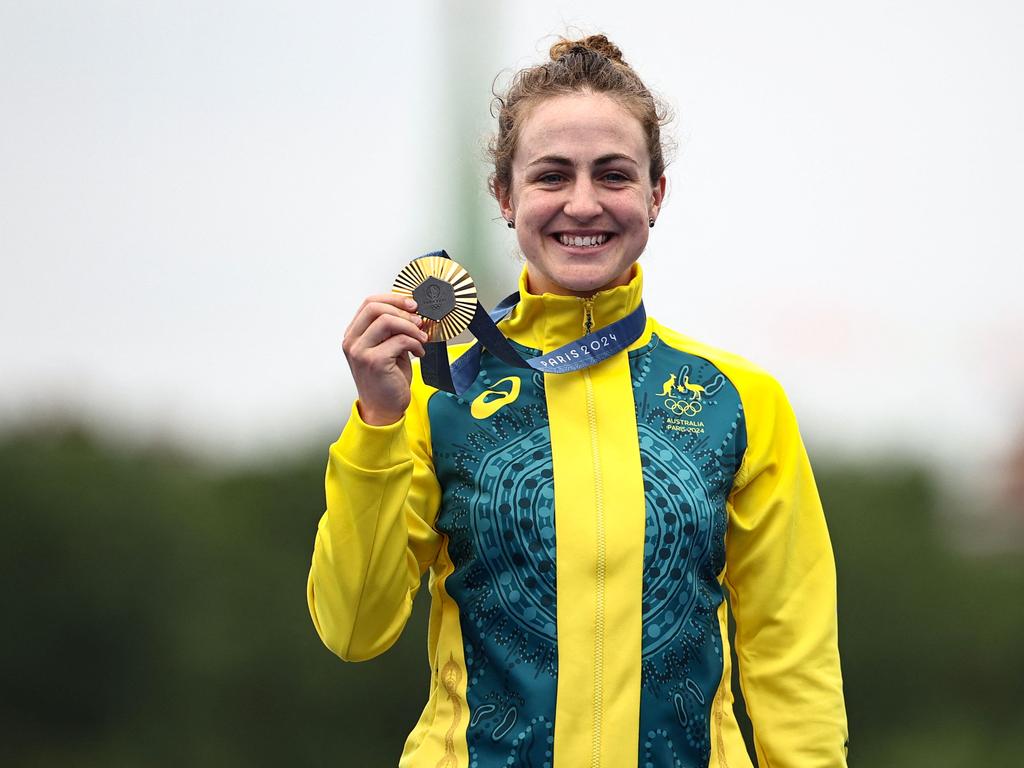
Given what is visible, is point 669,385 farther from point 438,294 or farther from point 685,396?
point 438,294

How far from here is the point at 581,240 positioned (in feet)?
8.00

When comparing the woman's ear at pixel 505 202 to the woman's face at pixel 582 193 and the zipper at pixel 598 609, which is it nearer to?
the woman's face at pixel 582 193

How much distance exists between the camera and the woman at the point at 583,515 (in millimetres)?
2221

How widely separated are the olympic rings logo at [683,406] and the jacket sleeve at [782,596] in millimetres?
95

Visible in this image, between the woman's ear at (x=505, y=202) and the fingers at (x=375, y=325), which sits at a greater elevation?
the woman's ear at (x=505, y=202)

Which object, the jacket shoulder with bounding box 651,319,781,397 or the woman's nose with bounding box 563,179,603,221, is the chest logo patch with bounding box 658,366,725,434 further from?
the woman's nose with bounding box 563,179,603,221

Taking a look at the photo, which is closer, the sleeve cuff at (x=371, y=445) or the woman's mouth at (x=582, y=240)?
the sleeve cuff at (x=371, y=445)

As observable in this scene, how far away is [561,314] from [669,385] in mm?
234

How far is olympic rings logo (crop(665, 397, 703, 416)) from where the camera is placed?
96.8 inches

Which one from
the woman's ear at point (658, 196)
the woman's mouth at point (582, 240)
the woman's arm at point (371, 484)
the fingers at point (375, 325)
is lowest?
the woman's arm at point (371, 484)

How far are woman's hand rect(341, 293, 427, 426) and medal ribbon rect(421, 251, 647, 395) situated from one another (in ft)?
0.39

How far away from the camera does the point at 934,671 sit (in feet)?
22.5

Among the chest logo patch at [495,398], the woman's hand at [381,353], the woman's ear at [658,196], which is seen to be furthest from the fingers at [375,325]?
the woman's ear at [658,196]

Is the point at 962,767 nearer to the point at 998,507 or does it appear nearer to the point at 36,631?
the point at 998,507
